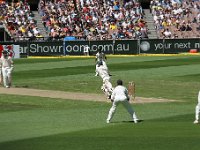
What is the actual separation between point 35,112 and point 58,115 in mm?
1463

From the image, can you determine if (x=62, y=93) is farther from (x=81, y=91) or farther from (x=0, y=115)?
(x=0, y=115)

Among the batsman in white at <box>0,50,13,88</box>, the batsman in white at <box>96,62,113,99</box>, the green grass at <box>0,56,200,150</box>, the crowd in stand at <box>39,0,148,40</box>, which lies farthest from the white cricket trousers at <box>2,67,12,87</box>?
the crowd in stand at <box>39,0,148,40</box>

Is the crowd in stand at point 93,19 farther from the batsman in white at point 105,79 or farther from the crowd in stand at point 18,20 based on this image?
the batsman in white at point 105,79

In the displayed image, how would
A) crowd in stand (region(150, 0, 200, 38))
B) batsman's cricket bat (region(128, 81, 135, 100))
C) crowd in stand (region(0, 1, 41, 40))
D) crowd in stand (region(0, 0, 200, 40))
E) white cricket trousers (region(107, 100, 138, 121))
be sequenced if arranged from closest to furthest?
white cricket trousers (region(107, 100, 138, 121)) → batsman's cricket bat (region(128, 81, 135, 100)) → crowd in stand (region(0, 1, 41, 40)) → crowd in stand (region(0, 0, 200, 40)) → crowd in stand (region(150, 0, 200, 38))

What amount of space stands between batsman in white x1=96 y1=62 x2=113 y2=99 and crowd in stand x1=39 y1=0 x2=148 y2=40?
37.4 metres

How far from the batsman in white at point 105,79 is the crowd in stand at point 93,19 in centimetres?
3740

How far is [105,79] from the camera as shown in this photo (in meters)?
35.5

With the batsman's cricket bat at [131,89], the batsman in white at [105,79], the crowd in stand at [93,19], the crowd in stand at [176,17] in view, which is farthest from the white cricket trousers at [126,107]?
the crowd in stand at [176,17]

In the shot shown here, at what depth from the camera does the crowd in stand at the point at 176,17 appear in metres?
80.7

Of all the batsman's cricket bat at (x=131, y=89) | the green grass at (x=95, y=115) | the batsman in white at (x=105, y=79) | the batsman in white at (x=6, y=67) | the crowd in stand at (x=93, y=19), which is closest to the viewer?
the green grass at (x=95, y=115)

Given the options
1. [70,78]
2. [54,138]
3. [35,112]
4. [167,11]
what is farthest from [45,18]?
[54,138]

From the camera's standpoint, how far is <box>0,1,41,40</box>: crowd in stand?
7125cm

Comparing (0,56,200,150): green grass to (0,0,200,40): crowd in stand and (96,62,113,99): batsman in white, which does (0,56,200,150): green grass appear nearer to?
(96,62,113,99): batsman in white

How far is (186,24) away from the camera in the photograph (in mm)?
81875
